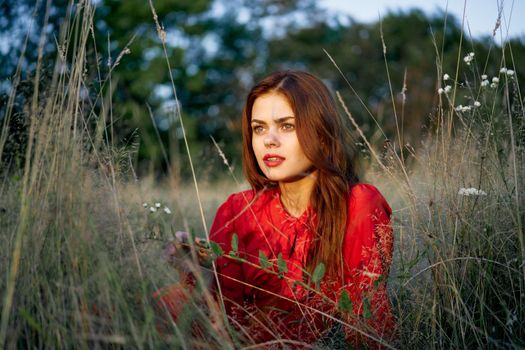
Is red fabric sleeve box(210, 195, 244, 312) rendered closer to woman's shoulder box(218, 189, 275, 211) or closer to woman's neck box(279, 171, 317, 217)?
woman's shoulder box(218, 189, 275, 211)

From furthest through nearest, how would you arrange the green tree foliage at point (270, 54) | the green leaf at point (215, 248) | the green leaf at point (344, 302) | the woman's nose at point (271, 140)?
the green tree foliage at point (270, 54), the woman's nose at point (271, 140), the green leaf at point (215, 248), the green leaf at point (344, 302)

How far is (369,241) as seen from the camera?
2107mm

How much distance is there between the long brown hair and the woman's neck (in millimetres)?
56

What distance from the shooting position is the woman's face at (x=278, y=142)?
2295 millimetres

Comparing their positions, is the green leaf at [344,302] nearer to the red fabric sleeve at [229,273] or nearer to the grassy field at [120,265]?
the grassy field at [120,265]

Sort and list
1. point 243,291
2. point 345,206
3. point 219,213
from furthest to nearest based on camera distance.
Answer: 1. point 219,213
2. point 243,291
3. point 345,206

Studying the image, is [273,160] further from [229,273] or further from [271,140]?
[229,273]

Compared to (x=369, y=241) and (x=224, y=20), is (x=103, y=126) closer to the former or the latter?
(x=369, y=241)

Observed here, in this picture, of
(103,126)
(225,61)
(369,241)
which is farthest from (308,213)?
(225,61)

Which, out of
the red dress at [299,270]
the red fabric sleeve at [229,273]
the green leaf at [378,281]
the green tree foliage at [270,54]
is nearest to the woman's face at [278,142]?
the red dress at [299,270]

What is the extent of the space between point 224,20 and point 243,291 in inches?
927

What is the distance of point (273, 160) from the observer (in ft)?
7.58

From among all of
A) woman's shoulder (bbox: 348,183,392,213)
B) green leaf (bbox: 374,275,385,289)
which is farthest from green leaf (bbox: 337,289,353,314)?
woman's shoulder (bbox: 348,183,392,213)

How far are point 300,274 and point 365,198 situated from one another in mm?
423
